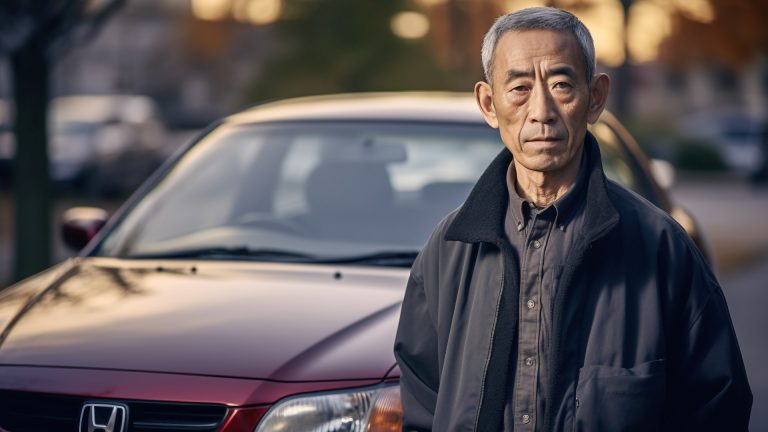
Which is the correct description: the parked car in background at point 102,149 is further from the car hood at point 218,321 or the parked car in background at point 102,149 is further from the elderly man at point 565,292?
the elderly man at point 565,292

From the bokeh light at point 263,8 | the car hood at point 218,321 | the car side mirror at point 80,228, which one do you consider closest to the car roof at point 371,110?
the car side mirror at point 80,228

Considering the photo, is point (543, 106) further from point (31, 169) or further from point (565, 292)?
point (31, 169)

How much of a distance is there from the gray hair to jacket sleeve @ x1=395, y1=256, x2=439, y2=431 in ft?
1.65

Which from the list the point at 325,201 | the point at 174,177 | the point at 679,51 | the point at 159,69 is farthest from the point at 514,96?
the point at 159,69

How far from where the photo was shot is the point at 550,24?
2406 millimetres

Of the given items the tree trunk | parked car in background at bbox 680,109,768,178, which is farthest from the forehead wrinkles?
parked car in background at bbox 680,109,768,178

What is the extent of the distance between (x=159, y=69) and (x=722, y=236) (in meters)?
50.8

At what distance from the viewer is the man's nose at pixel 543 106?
2418mm

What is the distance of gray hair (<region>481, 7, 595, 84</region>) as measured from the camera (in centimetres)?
241

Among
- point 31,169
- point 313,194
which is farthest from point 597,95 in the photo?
point 31,169

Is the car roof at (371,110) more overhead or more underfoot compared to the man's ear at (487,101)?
more overhead

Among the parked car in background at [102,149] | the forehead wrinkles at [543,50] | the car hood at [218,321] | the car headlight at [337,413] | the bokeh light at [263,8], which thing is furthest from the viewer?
the bokeh light at [263,8]

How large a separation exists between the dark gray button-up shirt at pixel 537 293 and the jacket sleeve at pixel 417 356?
23 centimetres

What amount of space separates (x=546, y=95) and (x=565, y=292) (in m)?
0.37
